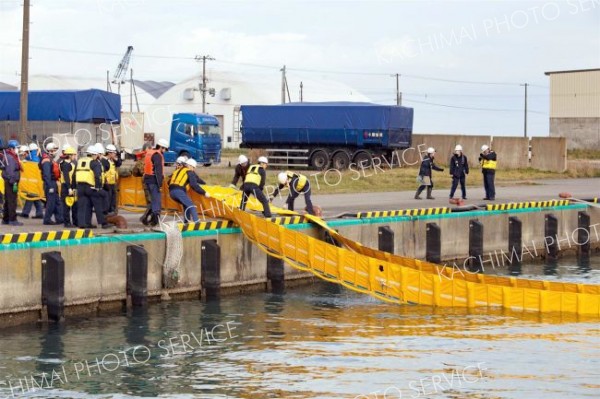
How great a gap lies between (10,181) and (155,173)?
3545mm

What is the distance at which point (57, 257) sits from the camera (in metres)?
22.4

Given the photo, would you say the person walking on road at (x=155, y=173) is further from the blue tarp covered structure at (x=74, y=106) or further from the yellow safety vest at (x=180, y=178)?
the blue tarp covered structure at (x=74, y=106)

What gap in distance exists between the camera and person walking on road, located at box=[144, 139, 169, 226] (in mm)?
26656

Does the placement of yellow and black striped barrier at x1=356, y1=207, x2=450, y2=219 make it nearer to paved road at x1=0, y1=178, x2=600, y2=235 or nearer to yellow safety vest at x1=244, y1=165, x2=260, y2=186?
paved road at x1=0, y1=178, x2=600, y2=235

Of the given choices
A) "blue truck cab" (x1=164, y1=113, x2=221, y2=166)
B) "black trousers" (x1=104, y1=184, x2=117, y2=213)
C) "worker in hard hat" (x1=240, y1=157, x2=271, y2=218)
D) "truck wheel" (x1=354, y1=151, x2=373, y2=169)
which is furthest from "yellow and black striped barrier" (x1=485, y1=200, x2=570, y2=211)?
"blue truck cab" (x1=164, y1=113, x2=221, y2=166)

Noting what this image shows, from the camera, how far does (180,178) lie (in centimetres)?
2677

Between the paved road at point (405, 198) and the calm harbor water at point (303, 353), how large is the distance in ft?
16.3

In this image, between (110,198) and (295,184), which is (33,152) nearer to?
(110,198)

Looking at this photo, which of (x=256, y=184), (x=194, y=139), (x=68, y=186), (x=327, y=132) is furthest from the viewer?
(x=194, y=139)

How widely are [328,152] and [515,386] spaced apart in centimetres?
4297

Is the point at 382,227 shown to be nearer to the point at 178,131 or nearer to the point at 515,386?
the point at 515,386

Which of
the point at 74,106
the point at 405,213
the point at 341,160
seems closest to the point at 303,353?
the point at 405,213

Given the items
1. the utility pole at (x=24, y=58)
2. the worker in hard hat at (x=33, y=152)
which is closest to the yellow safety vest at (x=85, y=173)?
the worker in hard hat at (x=33, y=152)

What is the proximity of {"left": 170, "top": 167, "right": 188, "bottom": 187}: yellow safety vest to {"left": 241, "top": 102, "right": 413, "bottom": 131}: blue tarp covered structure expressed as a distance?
33681 millimetres
